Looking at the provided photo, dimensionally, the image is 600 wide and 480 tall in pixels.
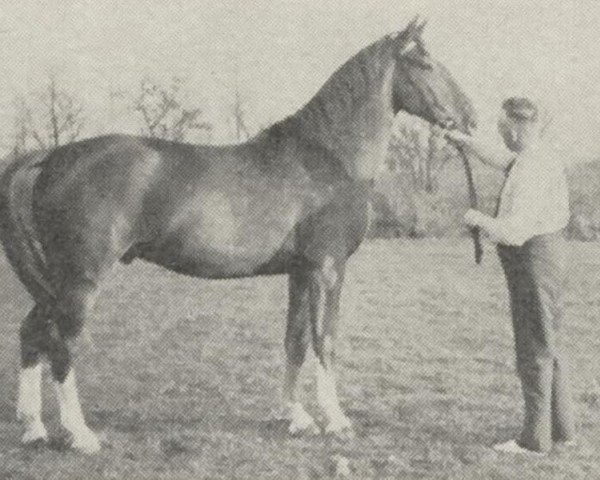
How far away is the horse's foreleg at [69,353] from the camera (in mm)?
3193

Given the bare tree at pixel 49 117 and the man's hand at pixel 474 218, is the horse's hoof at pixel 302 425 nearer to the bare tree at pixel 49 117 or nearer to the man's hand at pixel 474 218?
the man's hand at pixel 474 218

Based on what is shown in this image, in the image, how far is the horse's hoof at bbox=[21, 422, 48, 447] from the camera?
3449 mm

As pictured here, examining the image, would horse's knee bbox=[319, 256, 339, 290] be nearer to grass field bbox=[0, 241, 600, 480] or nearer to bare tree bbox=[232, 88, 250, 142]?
grass field bbox=[0, 241, 600, 480]

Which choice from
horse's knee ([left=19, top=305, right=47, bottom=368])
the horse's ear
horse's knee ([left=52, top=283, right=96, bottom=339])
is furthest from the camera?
the horse's ear

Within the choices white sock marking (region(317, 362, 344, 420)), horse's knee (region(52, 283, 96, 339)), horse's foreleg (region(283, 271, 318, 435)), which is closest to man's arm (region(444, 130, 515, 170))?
horse's foreleg (region(283, 271, 318, 435))

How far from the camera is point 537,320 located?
338 cm

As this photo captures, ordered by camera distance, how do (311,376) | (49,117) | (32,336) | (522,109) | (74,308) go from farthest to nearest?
(311,376), (49,117), (32,336), (522,109), (74,308)

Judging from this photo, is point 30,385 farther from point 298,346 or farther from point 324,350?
point 324,350

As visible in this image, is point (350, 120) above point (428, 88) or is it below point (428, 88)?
below

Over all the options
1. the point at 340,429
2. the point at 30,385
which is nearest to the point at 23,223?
the point at 30,385

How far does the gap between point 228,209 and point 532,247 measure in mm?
1228

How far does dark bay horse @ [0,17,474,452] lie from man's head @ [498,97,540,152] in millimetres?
297

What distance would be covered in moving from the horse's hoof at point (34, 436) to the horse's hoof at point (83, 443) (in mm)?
167

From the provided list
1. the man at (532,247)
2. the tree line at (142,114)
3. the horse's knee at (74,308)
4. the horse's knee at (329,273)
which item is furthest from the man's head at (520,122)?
the horse's knee at (74,308)
